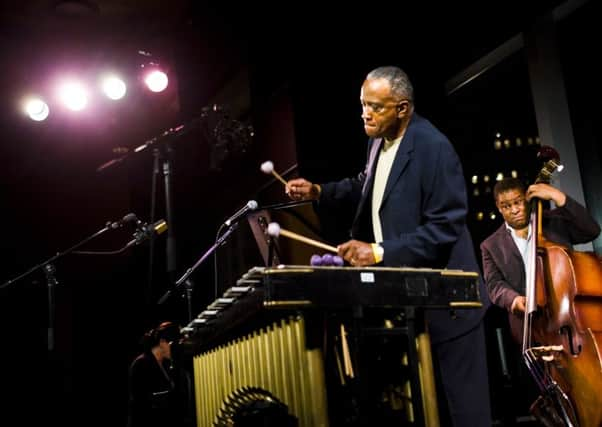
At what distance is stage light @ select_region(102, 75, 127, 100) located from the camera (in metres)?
6.45

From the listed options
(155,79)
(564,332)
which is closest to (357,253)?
(564,332)

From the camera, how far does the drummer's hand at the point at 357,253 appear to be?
2.40m

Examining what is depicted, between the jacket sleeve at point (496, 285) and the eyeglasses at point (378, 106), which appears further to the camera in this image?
the jacket sleeve at point (496, 285)

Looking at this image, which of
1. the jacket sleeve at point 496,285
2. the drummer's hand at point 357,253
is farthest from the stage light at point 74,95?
the drummer's hand at point 357,253

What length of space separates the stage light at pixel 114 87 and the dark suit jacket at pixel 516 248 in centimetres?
368

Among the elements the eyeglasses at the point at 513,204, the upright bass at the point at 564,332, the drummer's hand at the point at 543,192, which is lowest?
the upright bass at the point at 564,332

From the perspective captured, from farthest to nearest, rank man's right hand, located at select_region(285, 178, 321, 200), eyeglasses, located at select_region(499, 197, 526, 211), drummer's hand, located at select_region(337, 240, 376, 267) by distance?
eyeglasses, located at select_region(499, 197, 526, 211)
man's right hand, located at select_region(285, 178, 321, 200)
drummer's hand, located at select_region(337, 240, 376, 267)

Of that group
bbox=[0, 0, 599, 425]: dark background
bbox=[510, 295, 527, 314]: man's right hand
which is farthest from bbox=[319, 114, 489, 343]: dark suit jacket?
bbox=[0, 0, 599, 425]: dark background

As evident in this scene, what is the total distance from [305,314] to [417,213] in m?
0.73

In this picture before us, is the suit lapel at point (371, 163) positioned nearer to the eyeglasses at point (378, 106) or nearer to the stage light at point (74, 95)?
the eyeglasses at point (378, 106)

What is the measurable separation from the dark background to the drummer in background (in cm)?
247

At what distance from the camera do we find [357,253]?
94.9 inches

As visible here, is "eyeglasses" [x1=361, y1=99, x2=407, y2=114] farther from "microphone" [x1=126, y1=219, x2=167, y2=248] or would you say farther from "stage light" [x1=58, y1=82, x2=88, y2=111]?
"stage light" [x1=58, y1=82, x2=88, y2=111]

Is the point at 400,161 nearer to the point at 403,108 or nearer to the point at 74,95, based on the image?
the point at 403,108
